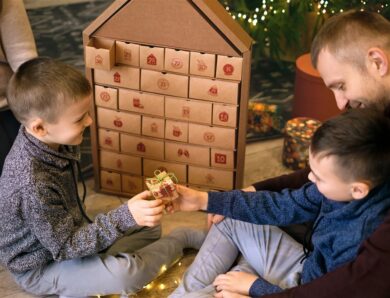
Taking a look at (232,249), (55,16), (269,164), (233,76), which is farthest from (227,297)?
(55,16)

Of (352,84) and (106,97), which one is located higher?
(352,84)

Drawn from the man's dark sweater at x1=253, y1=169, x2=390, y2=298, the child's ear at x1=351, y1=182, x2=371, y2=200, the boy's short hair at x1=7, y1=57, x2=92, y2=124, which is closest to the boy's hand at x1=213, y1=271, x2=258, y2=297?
the man's dark sweater at x1=253, y1=169, x2=390, y2=298

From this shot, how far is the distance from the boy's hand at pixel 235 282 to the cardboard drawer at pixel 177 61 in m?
0.61

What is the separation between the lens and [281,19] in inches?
91.5

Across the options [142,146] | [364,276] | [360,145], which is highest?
[360,145]

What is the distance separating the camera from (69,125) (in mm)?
1301

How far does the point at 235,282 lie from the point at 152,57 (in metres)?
0.69

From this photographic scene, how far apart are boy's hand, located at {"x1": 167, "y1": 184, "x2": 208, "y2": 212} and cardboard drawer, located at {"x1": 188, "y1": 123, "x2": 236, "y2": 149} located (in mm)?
340

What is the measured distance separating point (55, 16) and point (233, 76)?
79.3 inches

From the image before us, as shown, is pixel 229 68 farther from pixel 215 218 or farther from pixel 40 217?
pixel 40 217

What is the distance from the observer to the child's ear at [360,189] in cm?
101

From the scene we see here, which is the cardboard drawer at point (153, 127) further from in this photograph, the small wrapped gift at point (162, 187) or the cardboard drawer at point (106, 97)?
the small wrapped gift at point (162, 187)

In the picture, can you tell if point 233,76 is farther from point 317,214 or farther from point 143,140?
point 317,214

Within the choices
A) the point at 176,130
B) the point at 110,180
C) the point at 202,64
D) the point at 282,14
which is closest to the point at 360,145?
the point at 202,64
